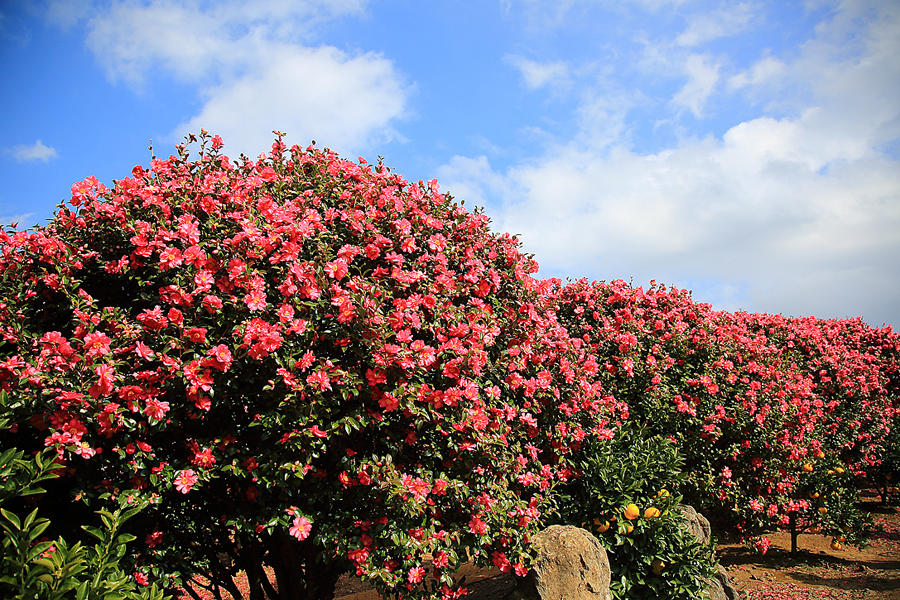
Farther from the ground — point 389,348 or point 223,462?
point 389,348

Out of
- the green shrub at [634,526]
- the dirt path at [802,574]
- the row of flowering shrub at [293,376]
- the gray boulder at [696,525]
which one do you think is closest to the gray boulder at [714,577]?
the gray boulder at [696,525]

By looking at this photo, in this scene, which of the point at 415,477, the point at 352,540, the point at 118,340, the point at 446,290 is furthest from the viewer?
the point at 446,290

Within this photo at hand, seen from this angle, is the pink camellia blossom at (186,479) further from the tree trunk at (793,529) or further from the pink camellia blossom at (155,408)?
the tree trunk at (793,529)

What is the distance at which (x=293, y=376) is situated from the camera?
3.15 metres

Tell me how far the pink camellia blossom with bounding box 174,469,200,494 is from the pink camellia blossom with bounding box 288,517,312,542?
2.06 feet

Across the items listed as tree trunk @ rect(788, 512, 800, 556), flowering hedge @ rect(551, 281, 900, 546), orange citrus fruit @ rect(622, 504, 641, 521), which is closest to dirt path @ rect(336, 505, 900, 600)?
tree trunk @ rect(788, 512, 800, 556)

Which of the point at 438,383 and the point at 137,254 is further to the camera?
the point at 438,383

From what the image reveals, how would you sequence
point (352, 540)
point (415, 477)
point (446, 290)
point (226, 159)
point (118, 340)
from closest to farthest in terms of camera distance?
point (118, 340) < point (352, 540) < point (415, 477) < point (446, 290) < point (226, 159)

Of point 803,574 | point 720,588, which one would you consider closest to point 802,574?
point 803,574

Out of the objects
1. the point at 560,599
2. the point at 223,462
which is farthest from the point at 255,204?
the point at 560,599

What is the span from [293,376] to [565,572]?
9.33 ft

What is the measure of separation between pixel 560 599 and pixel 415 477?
1.75m

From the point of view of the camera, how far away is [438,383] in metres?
3.79

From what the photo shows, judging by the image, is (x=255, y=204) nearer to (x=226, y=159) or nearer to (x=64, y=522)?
(x=226, y=159)
